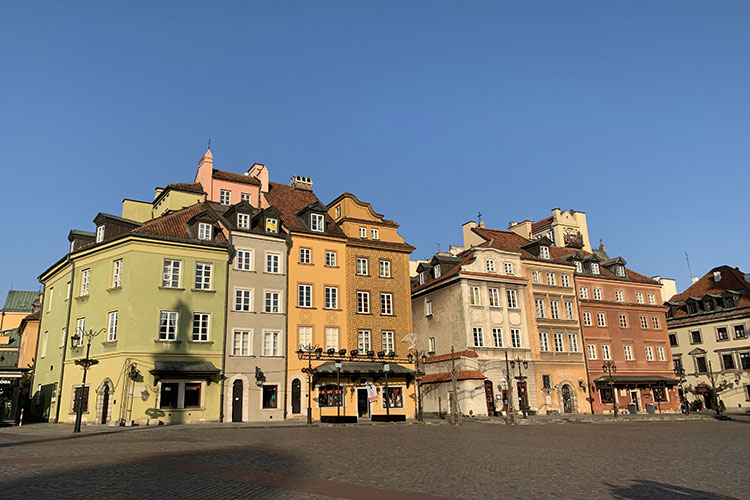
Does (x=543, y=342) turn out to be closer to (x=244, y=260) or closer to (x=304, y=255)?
(x=304, y=255)

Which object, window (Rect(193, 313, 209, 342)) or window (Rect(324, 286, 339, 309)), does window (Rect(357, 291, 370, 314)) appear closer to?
window (Rect(324, 286, 339, 309))

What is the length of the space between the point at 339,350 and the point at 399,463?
27.7 m

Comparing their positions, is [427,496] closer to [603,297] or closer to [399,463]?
[399,463]

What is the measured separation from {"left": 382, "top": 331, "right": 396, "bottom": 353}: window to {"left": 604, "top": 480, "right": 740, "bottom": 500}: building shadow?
33.9 metres

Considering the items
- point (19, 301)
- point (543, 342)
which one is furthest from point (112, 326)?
point (19, 301)

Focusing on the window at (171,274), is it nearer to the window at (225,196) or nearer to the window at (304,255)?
the window at (304,255)

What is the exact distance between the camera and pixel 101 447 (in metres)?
19.7

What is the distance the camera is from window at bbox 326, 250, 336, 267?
4525 cm

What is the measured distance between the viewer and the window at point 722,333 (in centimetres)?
6272

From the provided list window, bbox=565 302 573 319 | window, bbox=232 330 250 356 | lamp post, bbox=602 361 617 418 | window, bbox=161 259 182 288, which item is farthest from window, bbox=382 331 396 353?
lamp post, bbox=602 361 617 418

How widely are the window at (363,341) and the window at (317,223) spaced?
29.0 feet

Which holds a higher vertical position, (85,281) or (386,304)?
(85,281)

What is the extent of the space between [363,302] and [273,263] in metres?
8.22

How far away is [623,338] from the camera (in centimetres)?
5784
